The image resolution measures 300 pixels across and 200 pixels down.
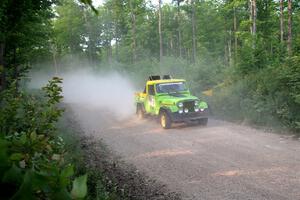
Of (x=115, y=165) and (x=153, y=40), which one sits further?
(x=153, y=40)

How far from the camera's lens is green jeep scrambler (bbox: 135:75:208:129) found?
571 inches

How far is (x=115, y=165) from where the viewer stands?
900 cm

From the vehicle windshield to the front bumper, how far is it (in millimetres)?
2072

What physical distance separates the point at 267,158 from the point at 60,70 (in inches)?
2112

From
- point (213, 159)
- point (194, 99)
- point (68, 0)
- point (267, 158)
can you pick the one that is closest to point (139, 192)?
point (213, 159)

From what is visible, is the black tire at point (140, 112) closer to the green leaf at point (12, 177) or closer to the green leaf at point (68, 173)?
the green leaf at point (68, 173)

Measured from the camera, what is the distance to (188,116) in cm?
1455

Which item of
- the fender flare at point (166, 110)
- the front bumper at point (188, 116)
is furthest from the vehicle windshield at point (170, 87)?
the front bumper at point (188, 116)

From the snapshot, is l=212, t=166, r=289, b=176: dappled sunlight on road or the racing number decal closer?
l=212, t=166, r=289, b=176: dappled sunlight on road

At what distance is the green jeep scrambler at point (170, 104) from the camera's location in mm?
14500

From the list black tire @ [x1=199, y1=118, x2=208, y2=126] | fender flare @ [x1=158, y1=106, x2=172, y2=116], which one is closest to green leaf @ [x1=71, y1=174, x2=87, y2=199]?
fender flare @ [x1=158, y1=106, x2=172, y2=116]

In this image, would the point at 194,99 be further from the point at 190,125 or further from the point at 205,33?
the point at 205,33

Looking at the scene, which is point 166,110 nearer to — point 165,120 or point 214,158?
point 165,120

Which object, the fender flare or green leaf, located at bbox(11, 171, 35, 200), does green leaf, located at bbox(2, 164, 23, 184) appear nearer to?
green leaf, located at bbox(11, 171, 35, 200)
